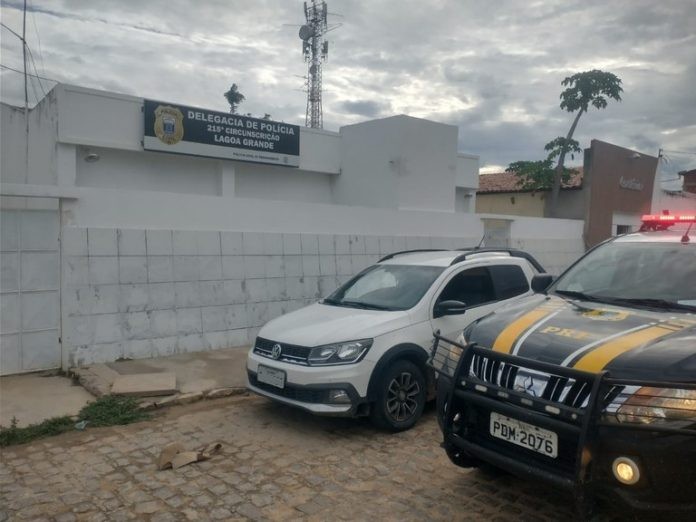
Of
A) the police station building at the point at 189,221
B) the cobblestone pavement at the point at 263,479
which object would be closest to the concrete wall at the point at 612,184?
the police station building at the point at 189,221

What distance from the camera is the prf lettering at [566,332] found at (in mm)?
3154

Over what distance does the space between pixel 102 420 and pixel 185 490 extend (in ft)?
5.95

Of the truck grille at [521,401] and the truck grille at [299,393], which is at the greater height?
the truck grille at [521,401]

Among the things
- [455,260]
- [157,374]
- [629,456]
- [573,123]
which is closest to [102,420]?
[157,374]

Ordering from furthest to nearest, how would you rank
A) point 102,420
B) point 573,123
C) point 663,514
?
point 573,123
point 102,420
point 663,514

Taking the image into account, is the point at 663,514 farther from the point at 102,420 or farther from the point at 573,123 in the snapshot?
the point at 573,123

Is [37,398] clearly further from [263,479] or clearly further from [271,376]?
[263,479]

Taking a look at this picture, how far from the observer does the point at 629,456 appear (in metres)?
2.62

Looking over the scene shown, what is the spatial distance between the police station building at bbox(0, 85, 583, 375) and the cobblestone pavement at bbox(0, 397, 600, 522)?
2269 mm

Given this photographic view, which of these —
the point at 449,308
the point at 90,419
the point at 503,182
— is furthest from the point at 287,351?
the point at 503,182

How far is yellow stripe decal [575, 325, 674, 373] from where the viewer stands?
284 cm

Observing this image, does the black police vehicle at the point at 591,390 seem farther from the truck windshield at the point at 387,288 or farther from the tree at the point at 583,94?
the tree at the point at 583,94

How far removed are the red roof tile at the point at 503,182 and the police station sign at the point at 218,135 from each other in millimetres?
11966

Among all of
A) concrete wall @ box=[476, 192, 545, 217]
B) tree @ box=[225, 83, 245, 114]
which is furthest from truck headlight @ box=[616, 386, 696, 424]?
tree @ box=[225, 83, 245, 114]
